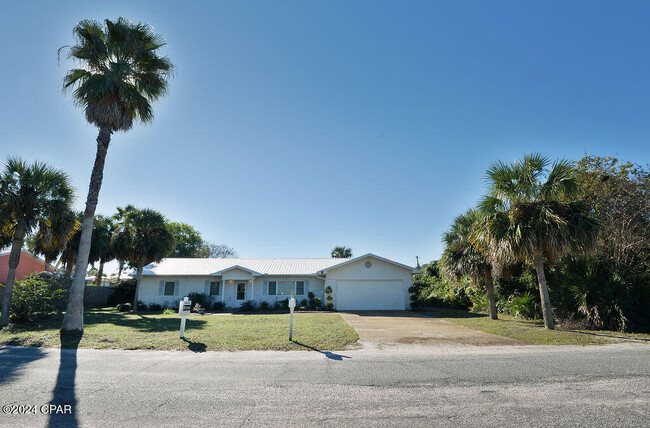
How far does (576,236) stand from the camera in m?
11.9

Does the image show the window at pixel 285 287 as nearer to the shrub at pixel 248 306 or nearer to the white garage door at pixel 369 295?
the shrub at pixel 248 306

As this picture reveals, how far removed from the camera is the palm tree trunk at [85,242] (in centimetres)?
1084

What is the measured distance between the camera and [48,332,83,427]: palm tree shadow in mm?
4098

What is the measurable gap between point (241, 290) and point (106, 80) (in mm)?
17281

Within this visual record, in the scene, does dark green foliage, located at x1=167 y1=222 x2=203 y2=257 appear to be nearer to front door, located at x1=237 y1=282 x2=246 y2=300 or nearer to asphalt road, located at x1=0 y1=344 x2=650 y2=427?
front door, located at x1=237 y1=282 x2=246 y2=300

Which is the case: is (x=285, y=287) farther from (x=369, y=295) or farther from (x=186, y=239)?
(x=186, y=239)

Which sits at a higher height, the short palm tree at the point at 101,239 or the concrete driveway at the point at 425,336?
the short palm tree at the point at 101,239

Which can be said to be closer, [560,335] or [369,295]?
[560,335]

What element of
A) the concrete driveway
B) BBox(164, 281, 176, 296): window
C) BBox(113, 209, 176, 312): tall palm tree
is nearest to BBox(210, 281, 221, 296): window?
BBox(164, 281, 176, 296): window

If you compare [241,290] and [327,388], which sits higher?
[241,290]

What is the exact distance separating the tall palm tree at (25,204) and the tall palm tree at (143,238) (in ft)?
24.9

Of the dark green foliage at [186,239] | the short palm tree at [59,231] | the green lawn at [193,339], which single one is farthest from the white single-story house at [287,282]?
the dark green foliage at [186,239]

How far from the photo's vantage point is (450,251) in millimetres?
17422

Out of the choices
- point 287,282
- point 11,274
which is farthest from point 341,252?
point 11,274
